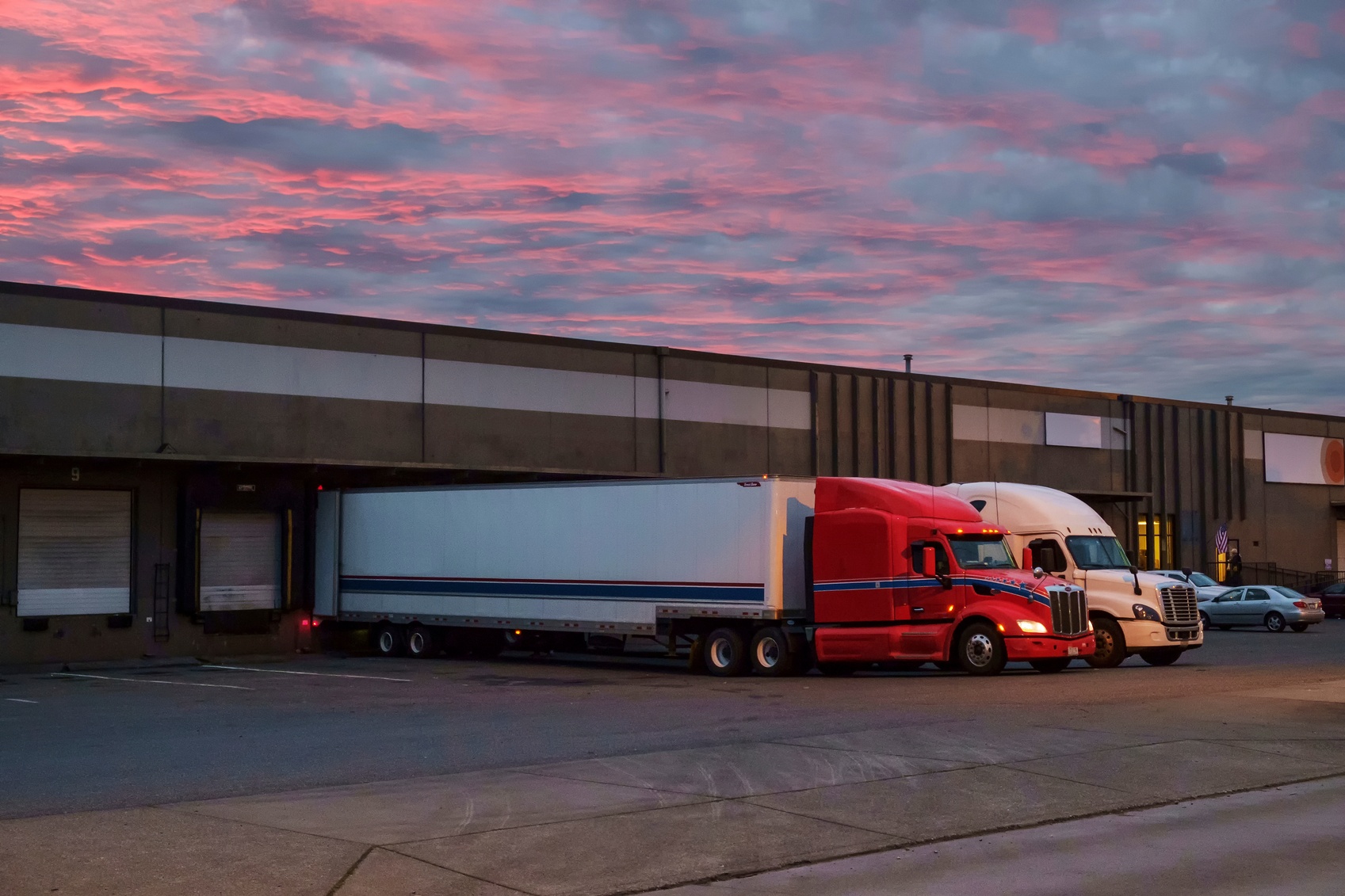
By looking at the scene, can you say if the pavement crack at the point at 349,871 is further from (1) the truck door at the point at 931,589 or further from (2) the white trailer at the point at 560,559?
(1) the truck door at the point at 931,589

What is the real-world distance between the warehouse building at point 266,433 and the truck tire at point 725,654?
38.5ft

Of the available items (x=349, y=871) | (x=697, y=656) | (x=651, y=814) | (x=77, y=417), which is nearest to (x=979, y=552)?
(x=697, y=656)

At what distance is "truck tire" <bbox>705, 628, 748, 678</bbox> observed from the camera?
81.9 ft

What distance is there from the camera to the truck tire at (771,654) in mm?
24500

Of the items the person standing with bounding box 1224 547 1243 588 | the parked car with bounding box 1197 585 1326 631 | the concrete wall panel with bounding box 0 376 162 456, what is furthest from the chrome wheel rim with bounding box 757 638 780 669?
the person standing with bounding box 1224 547 1243 588

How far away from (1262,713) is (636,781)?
8864 millimetres

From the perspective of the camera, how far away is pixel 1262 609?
140 feet

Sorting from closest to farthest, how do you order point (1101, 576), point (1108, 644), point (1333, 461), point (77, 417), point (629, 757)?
point (629, 757) → point (1108, 644) → point (1101, 576) → point (77, 417) → point (1333, 461)

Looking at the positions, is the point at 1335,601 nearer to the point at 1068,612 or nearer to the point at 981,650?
the point at 1068,612

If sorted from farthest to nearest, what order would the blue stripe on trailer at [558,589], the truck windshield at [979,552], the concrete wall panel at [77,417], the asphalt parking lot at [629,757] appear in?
the concrete wall panel at [77,417]
the blue stripe on trailer at [558,589]
the truck windshield at [979,552]
the asphalt parking lot at [629,757]

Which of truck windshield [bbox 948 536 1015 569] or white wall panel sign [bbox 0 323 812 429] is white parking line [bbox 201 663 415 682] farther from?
truck windshield [bbox 948 536 1015 569]

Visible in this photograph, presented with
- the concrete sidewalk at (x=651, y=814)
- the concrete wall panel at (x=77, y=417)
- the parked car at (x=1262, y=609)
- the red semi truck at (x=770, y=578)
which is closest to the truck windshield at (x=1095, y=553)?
the red semi truck at (x=770, y=578)

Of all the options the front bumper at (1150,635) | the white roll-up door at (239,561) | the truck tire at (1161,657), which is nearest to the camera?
the front bumper at (1150,635)

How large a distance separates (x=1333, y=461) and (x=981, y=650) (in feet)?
154
